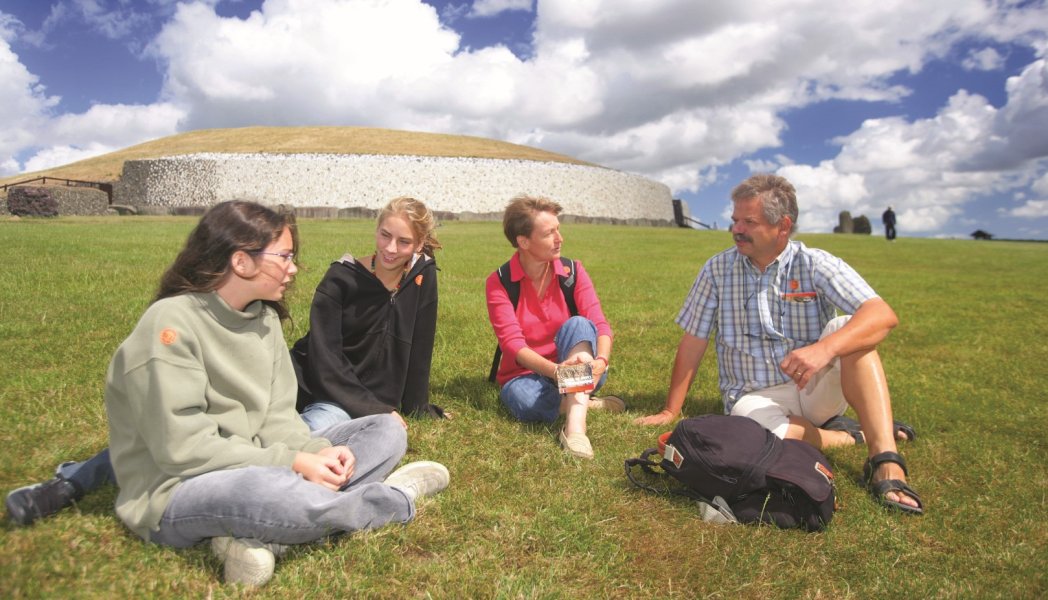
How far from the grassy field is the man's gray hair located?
5.22 ft

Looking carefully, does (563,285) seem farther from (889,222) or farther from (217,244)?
(889,222)

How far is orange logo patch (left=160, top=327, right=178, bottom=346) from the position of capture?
8.51 feet

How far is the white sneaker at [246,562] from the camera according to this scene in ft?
8.45

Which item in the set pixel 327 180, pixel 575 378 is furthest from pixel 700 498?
pixel 327 180

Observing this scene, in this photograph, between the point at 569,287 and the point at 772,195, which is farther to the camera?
the point at 569,287

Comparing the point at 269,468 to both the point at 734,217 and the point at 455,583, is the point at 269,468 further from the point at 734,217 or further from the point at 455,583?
the point at 734,217

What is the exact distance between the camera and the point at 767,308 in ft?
14.8

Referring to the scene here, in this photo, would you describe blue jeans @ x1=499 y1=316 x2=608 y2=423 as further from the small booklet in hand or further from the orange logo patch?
the orange logo patch

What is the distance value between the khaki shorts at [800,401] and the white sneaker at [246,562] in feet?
9.51

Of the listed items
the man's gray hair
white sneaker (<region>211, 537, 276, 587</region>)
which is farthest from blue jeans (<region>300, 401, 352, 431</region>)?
the man's gray hair

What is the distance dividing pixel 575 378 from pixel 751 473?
4.20 ft

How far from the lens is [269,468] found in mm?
2684

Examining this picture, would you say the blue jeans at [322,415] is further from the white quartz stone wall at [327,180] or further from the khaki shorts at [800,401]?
the white quartz stone wall at [327,180]

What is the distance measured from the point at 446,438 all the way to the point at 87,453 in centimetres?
205
